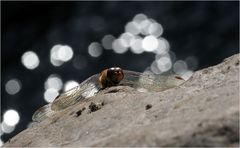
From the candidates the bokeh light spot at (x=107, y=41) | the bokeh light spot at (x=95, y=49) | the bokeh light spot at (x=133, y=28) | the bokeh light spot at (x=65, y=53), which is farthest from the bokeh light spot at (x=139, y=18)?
the bokeh light spot at (x=65, y=53)

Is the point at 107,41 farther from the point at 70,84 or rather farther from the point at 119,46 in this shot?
the point at 70,84

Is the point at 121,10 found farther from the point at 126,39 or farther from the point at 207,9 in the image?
the point at 207,9

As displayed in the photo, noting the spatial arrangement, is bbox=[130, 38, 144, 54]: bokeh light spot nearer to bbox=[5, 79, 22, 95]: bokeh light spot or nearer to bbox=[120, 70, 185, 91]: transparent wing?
bbox=[5, 79, 22, 95]: bokeh light spot

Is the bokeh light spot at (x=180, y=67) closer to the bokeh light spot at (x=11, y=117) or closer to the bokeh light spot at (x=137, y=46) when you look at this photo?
the bokeh light spot at (x=137, y=46)

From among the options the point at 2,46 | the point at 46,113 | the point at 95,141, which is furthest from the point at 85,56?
the point at 95,141

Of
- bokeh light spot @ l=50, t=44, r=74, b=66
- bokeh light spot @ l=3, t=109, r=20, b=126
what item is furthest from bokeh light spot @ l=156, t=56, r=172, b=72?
bokeh light spot @ l=3, t=109, r=20, b=126

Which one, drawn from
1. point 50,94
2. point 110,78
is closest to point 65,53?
point 50,94
